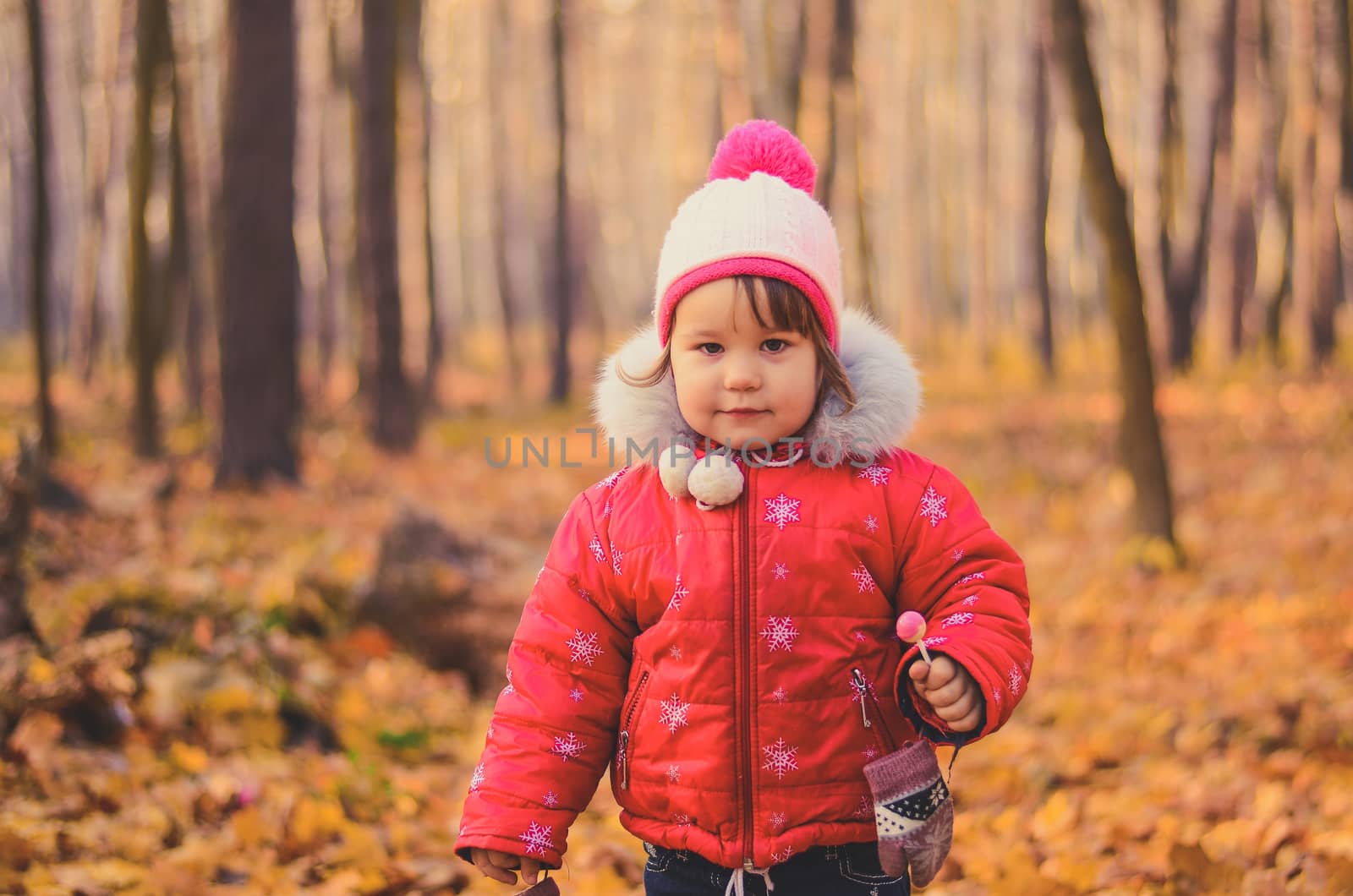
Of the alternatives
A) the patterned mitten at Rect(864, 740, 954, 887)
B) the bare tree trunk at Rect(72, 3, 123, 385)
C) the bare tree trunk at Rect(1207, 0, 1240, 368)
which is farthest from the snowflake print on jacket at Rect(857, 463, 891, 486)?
the bare tree trunk at Rect(72, 3, 123, 385)

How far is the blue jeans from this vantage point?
6.54ft

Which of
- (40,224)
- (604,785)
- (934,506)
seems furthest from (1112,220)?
(40,224)

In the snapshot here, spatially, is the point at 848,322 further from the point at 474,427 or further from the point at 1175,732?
the point at 474,427

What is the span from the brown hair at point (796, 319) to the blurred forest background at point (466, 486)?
6.24 feet

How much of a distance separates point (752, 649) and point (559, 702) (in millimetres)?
405

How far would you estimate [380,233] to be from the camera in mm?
12969

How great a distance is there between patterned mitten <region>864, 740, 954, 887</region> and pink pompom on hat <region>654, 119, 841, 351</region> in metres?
0.81

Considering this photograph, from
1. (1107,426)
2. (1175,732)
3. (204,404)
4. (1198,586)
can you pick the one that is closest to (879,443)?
(1175,732)

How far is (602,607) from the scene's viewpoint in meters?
2.12

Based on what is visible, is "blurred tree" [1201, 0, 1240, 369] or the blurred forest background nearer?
the blurred forest background

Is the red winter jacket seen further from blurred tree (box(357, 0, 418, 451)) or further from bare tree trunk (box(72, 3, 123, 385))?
bare tree trunk (box(72, 3, 123, 385))

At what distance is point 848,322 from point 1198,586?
498cm

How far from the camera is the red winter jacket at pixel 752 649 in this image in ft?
6.37

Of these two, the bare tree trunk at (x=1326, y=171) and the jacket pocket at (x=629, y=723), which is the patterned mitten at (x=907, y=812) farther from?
the bare tree trunk at (x=1326, y=171)
